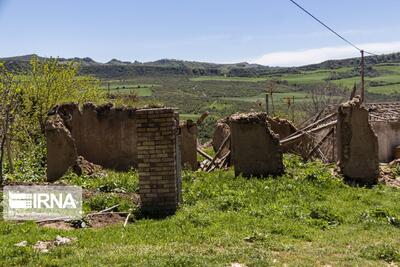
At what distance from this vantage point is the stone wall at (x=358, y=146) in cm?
1358

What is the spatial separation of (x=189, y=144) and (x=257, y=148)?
409 centimetres

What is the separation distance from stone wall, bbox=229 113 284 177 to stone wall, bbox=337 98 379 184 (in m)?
1.75

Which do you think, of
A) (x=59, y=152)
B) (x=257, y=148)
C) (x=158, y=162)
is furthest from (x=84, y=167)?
(x=158, y=162)

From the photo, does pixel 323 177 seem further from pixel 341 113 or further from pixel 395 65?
pixel 395 65

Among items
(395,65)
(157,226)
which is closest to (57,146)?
(157,226)

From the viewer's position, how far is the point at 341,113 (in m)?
14.0

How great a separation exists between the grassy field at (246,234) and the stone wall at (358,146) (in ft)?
4.73

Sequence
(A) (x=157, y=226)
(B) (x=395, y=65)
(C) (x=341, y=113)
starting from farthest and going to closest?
(B) (x=395, y=65) < (C) (x=341, y=113) < (A) (x=157, y=226)

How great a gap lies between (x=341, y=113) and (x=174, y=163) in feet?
19.6

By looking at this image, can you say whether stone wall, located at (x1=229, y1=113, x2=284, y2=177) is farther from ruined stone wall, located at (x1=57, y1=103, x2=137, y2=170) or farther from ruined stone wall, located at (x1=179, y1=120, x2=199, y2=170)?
ruined stone wall, located at (x1=57, y1=103, x2=137, y2=170)

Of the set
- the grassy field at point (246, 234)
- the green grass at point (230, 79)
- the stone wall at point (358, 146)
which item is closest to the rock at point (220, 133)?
the stone wall at point (358, 146)

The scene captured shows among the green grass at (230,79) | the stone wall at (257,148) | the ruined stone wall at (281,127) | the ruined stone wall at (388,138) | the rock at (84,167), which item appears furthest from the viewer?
the green grass at (230,79)

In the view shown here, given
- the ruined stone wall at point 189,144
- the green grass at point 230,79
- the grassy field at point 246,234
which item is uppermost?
the green grass at point 230,79

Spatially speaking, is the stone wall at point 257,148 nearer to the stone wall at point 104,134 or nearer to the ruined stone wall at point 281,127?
the stone wall at point 104,134
